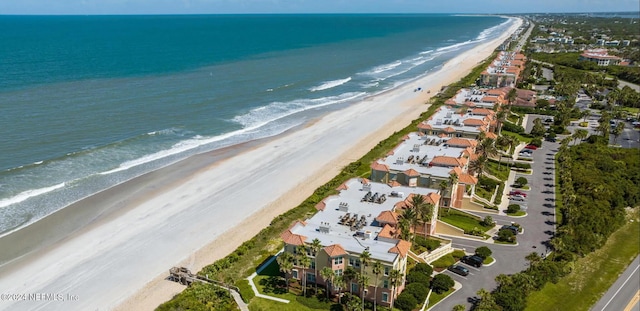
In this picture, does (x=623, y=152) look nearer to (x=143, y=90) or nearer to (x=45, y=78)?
(x=143, y=90)

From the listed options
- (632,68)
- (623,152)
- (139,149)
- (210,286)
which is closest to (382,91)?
(623,152)

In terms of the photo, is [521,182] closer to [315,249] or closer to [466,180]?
[466,180]

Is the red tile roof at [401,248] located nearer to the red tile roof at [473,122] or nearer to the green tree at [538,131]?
the red tile roof at [473,122]

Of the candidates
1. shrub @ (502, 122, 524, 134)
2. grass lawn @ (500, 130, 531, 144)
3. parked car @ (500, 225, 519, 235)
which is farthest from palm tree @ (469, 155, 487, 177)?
shrub @ (502, 122, 524, 134)

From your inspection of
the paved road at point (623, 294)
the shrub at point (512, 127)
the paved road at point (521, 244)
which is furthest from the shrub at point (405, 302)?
the shrub at point (512, 127)

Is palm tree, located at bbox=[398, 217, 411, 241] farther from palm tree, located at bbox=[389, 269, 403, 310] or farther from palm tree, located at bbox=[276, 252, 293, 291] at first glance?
palm tree, located at bbox=[276, 252, 293, 291]

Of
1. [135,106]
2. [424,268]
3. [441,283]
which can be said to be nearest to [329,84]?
[135,106]
